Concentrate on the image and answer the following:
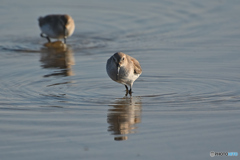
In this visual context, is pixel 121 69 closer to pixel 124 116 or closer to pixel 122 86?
pixel 122 86

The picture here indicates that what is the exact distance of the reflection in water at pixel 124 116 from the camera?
7484 mm

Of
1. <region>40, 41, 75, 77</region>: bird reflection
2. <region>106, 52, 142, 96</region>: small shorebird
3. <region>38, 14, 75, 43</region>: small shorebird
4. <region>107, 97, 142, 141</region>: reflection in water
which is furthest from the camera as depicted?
<region>38, 14, 75, 43</region>: small shorebird

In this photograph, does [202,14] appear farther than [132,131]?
Yes

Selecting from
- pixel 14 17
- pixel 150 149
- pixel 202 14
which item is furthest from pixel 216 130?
pixel 14 17

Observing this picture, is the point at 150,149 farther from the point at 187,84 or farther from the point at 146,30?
the point at 146,30

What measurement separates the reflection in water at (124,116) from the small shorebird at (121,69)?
1.40 feet

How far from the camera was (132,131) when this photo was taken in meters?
7.43

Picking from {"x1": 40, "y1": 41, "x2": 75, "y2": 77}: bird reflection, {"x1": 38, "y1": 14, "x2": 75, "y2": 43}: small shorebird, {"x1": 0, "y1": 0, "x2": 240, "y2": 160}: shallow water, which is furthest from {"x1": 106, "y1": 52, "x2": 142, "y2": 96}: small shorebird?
{"x1": 38, "y1": 14, "x2": 75, "y2": 43}: small shorebird

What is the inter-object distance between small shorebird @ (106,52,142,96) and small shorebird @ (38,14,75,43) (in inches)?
228

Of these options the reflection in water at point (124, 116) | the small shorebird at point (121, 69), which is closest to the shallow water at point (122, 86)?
the reflection in water at point (124, 116)

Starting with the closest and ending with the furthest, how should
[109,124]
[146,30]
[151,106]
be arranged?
[109,124] < [151,106] < [146,30]

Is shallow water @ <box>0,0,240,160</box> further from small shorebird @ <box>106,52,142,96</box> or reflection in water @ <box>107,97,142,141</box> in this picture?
small shorebird @ <box>106,52,142,96</box>

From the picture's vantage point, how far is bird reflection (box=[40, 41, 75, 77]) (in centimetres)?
1181

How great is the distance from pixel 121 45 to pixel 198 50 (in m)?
2.32
